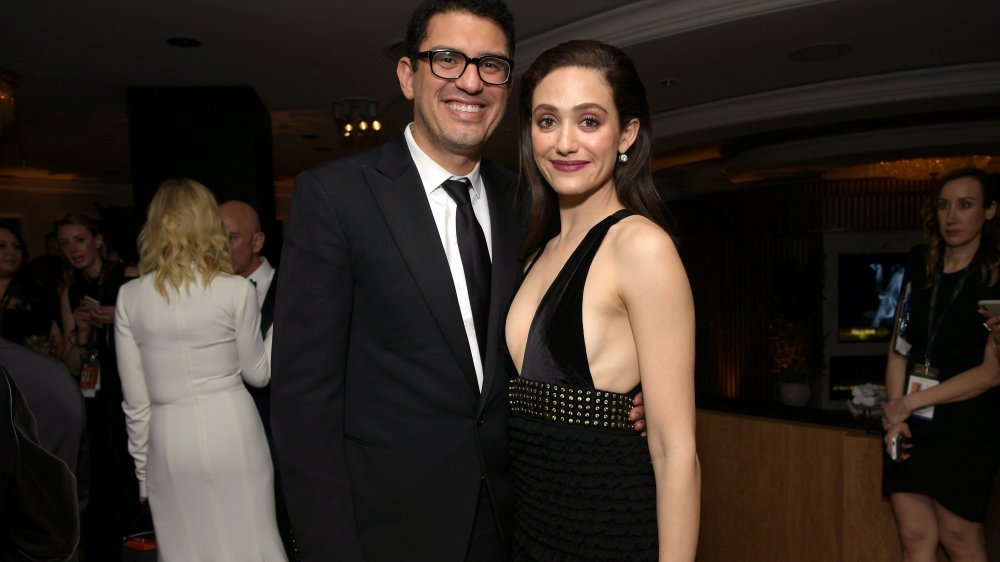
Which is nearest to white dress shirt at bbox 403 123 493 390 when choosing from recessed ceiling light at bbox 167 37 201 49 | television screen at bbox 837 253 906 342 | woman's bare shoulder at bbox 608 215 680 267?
woman's bare shoulder at bbox 608 215 680 267

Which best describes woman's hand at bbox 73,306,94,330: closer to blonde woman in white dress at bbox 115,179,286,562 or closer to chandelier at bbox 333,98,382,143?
blonde woman in white dress at bbox 115,179,286,562

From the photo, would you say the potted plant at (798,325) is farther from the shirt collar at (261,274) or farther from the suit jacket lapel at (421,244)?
the suit jacket lapel at (421,244)

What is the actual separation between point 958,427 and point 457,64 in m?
2.36

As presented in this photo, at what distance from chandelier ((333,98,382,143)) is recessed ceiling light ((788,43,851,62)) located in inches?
Result: 143

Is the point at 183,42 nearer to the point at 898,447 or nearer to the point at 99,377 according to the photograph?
the point at 99,377

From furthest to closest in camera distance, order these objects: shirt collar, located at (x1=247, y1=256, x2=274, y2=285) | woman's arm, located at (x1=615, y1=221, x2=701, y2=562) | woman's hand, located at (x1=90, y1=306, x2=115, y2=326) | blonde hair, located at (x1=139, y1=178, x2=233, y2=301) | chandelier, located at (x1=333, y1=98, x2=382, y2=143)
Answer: chandelier, located at (x1=333, y1=98, x2=382, y2=143)
woman's hand, located at (x1=90, y1=306, x2=115, y2=326)
shirt collar, located at (x1=247, y1=256, x2=274, y2=285)
blonde hair, located at (x1=139, y1=178, x2=233, y2=301)
woman's arm, located at (x1=615, y1=221, x2=701, y2=562)

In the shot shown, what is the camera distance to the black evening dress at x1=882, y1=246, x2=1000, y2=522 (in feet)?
8.74

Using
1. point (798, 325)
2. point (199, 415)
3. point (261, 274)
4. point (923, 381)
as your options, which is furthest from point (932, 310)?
point (798, 325)

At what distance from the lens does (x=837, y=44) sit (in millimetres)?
5117

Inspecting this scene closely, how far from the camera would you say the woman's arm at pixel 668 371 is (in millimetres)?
1311

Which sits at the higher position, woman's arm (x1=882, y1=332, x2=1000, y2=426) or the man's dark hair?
the man's dark hair

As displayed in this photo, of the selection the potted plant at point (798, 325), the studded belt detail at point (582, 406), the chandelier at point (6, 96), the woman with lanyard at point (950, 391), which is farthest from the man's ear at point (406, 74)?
the potted plant at point (798, 325)

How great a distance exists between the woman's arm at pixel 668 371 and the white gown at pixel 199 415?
1851 mm

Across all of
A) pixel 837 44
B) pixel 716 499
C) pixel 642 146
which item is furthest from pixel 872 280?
pixel 642 146
